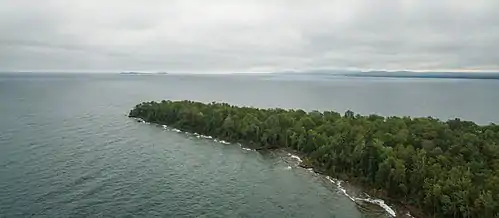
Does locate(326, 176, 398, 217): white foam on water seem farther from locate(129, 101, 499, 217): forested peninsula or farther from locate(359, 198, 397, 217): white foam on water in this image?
locate(129, 101, 499, 217): forested peninsula

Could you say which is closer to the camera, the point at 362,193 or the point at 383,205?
the point at 383,205

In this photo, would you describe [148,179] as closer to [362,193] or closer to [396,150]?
[362,193]

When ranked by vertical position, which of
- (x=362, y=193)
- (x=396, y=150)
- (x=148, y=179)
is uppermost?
(x=396, y=150)

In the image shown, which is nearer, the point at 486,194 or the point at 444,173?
the point at 486,194

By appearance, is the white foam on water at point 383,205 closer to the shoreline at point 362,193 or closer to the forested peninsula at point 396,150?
the shoreline at point 362,193

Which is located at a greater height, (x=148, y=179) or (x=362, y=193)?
(x=148, y=179)

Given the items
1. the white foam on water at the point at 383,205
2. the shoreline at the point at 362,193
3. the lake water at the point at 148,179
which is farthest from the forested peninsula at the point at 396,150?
the lake water at the point at 148,179

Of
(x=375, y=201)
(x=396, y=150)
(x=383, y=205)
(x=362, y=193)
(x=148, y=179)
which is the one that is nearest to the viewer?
(x=383, y=205)

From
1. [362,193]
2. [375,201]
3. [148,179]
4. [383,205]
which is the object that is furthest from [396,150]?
[148,179]

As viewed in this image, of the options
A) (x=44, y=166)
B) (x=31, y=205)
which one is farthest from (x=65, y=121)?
(x=31, y=205)

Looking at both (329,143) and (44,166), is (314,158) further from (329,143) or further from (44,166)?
(44,166)
